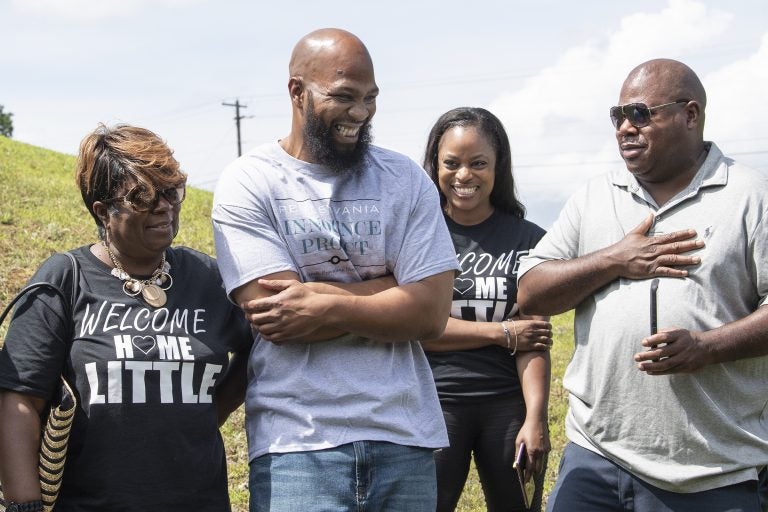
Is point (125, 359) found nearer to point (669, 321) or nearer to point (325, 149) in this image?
point (325, 149)

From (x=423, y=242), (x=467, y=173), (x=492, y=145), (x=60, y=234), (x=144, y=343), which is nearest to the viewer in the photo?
(x=144, y=343)

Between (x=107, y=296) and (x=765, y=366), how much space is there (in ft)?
7.28

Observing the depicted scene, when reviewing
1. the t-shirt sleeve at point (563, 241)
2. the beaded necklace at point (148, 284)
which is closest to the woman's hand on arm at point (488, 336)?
the t-shirt sleeve at point (563, 241)

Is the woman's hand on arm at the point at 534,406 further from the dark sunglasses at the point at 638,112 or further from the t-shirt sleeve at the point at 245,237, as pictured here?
the t-shirt sleeve at the point at 245,237

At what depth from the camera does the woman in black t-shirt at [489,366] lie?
441cm

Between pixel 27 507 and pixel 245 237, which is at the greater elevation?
pixel 245 237

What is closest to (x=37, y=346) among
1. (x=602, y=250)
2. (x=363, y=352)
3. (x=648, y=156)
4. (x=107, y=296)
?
(x=107, y=296)

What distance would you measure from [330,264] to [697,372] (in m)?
1.29

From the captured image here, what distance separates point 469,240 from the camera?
4.63 m

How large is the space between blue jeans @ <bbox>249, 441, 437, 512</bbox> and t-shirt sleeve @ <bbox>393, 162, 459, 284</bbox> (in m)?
0.58

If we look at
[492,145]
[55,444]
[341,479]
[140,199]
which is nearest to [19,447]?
[55,444]

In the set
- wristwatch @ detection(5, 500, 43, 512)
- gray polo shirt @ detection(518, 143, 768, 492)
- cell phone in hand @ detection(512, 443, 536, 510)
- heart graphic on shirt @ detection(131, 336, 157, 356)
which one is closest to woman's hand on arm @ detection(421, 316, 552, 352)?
cell phone in hand @ detection(512, 443, 536, 510)

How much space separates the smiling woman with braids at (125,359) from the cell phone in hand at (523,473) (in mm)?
1530

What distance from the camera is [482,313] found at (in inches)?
177
